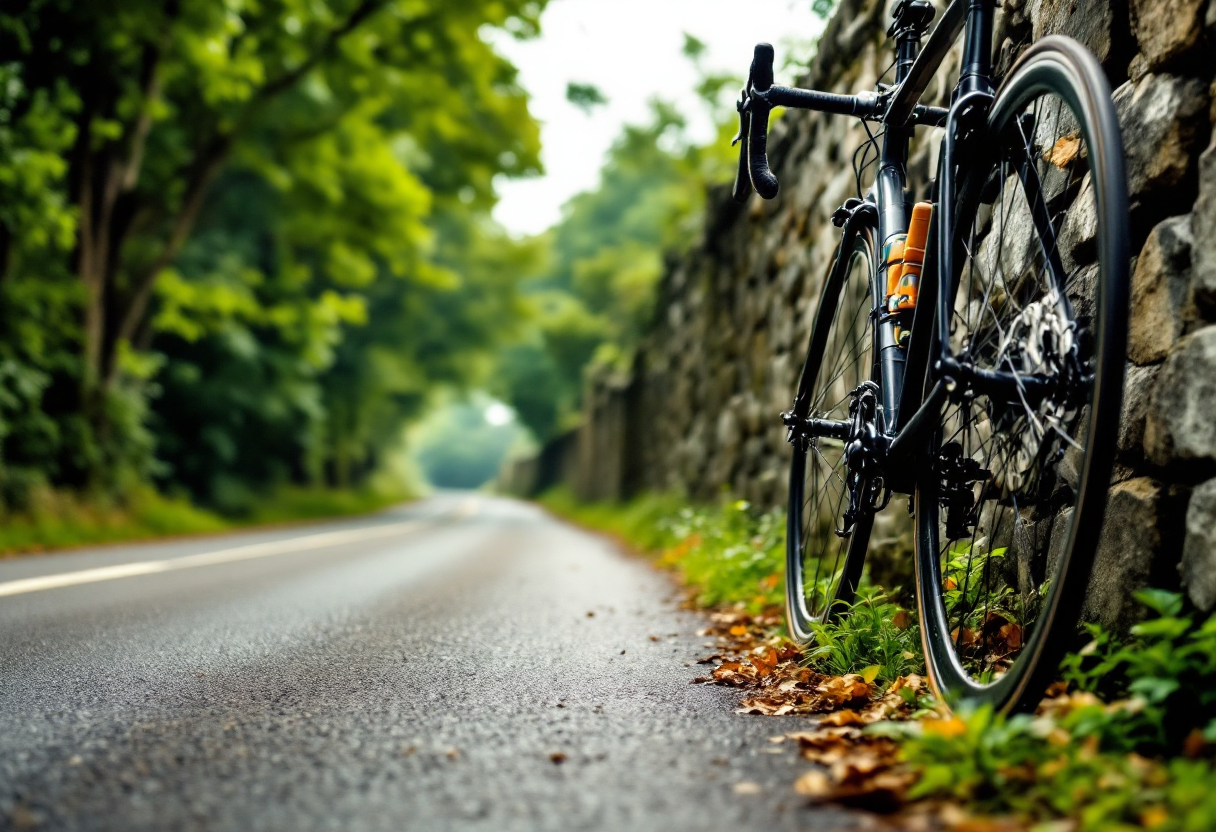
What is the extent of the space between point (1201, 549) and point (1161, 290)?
1.80ft

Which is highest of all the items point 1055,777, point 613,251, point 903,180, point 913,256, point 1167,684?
point 613,251

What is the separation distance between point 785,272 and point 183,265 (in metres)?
10.5

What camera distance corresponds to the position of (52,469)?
904 centimetres

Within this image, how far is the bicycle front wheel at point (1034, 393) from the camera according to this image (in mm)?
1502

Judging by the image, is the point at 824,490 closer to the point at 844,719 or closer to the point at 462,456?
the point at 844,719

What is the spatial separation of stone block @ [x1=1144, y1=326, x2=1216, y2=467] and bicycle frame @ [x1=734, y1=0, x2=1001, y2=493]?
0.99 ft

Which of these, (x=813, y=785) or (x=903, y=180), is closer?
(x=813, y=785)

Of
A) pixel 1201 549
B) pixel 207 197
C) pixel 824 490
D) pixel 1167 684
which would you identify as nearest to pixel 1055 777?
pixel 1167 684

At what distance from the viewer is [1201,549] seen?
160 centimetres

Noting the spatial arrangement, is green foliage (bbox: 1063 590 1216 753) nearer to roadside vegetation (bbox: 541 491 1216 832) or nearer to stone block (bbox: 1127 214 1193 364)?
roadside vegetation (bbox: 541 491 1216 832)

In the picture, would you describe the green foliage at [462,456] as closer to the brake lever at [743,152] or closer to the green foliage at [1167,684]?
the brake lever at [743,152]

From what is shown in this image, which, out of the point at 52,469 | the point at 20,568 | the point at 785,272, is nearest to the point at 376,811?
the point at 785,272

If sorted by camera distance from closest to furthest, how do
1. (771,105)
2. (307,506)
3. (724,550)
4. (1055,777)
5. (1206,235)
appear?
(1055,777)
(1206,235)
(771,105)
(724,550)
(307,506)

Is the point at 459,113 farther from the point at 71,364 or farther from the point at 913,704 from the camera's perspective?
the point at 913,704
